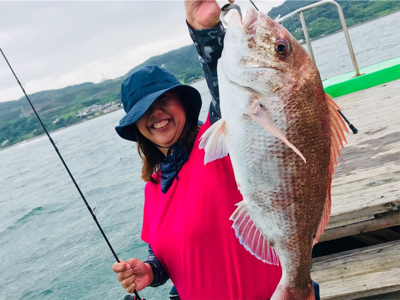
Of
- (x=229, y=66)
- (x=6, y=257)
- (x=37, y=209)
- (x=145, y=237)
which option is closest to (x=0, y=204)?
(x=37, y=209)

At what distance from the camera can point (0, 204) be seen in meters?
18.5

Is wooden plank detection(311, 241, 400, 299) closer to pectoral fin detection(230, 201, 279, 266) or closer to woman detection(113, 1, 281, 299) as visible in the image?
woman detection(113, 1, 281, 299)

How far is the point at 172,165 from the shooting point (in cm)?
195

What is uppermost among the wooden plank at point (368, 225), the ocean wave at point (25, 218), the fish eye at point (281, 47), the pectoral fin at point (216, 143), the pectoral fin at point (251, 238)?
the fish eye at point (281, 47)

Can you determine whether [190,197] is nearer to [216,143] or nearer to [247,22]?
[216,143]

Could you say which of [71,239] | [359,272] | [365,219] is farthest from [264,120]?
[71,239]

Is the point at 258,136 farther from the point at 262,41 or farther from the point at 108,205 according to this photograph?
the point at 108,205

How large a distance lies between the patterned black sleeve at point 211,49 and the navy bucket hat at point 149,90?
0.71 feet

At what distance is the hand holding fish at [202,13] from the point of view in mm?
1507

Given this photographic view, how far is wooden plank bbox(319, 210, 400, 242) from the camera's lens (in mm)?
2607

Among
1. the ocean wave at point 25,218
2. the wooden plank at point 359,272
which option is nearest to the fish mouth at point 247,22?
the wooden plank at point 359,272

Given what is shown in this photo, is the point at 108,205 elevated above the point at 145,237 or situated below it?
below

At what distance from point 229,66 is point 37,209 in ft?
51.0

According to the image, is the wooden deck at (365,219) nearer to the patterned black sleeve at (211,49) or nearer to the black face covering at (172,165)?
the black face covering at (172,165)
